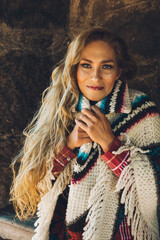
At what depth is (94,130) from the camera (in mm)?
988

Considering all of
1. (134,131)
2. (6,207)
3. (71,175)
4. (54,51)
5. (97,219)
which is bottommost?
(6,207)

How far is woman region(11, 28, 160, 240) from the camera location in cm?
96

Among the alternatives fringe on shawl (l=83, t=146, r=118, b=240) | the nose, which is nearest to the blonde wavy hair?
the nose

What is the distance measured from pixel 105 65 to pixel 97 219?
714 millimetres

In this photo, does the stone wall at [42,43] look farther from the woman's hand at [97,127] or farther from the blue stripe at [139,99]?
the woman's hand at [97,127]

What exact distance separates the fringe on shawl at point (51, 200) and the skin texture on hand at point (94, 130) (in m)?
0.15

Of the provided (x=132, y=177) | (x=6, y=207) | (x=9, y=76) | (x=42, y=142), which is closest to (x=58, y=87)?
(x=42, y=142)

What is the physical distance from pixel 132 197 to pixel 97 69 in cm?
60

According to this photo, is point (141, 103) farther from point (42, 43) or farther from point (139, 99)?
point (42, 43)

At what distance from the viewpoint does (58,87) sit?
1.29 metres

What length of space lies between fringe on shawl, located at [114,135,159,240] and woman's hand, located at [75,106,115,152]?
77 mm

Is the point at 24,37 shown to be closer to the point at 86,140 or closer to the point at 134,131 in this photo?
the point at 86,140

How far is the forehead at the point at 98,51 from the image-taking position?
106 cm

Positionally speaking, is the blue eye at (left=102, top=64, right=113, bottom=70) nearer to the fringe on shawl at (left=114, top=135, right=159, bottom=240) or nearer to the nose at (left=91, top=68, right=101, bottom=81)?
the nose at (left=91, top=68, right=101, bottom=81)
